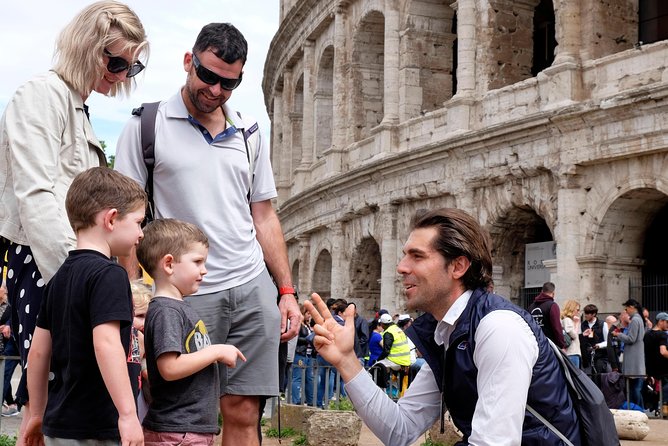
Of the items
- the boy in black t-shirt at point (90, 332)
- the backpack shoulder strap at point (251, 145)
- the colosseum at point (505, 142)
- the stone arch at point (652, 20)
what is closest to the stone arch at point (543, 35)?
the colosseum at point (505, 142)

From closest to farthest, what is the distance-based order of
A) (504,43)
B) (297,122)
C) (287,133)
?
(504,43) < (297,122) < (287,133)

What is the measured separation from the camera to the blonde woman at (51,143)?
3.47m

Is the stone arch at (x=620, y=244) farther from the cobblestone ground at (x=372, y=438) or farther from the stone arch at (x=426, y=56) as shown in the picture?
the stone arch at (x=426, y=56)

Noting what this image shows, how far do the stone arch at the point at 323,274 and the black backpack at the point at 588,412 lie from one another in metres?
24.6

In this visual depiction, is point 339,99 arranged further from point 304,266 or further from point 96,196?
point 96,196

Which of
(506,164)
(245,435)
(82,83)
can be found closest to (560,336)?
(506,164)

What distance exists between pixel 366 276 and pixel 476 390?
852 inches

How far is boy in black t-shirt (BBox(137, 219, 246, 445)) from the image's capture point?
12.1 ft

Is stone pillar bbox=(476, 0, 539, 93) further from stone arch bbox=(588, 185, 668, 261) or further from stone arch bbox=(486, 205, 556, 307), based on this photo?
stone arch bbox=(588, 185, 668, 261)

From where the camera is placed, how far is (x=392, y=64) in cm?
2261

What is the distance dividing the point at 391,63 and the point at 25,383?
64.5ft

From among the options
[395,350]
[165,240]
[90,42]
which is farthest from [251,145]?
[395,350]

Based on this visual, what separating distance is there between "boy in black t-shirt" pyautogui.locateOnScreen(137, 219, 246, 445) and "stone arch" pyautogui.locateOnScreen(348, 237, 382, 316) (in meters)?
20.6

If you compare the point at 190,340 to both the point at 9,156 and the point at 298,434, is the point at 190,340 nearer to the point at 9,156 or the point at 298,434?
the point at 9,156
